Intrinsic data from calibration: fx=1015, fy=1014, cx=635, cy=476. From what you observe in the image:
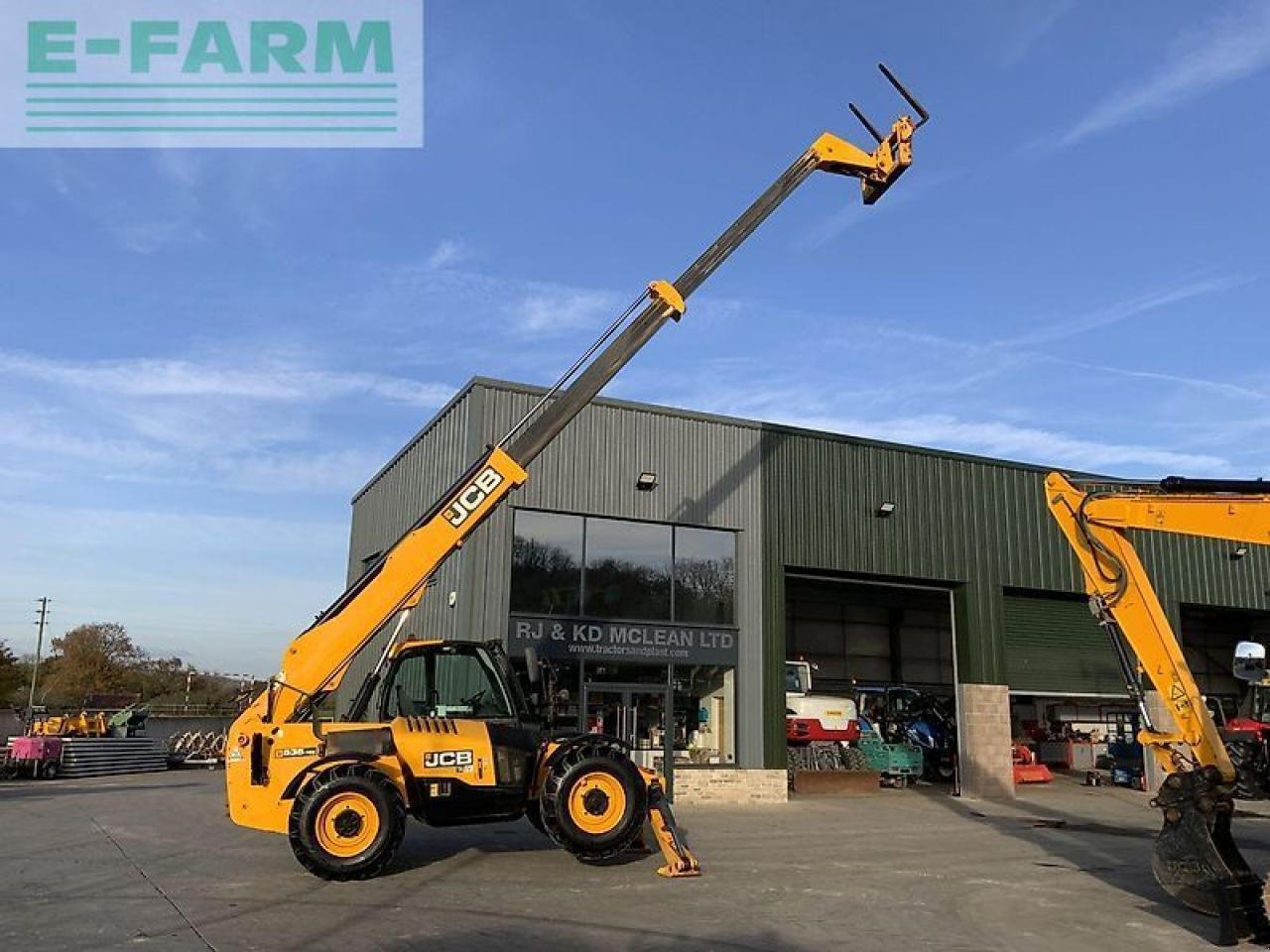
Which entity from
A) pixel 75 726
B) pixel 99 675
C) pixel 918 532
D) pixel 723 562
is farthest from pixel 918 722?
pixel 99 675

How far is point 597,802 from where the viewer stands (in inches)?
432

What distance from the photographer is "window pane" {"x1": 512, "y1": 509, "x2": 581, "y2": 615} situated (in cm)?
1827

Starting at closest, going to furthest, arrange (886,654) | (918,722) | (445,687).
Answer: (445,687) < (918,722) < (886,654)

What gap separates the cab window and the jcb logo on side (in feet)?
2.35

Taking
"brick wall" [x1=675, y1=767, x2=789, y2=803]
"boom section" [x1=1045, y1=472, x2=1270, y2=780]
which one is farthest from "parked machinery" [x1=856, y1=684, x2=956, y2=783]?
"boom section" [x1=1045, y1=472, x2=1270, y2=780]

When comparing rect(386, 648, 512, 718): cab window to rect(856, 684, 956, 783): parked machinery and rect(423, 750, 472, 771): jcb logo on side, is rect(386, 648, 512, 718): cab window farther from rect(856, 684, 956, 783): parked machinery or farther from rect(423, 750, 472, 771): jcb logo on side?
rect(856, 684, 956, 783): parked machinery

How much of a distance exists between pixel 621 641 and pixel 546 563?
6.71 ft

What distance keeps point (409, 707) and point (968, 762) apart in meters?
14.3

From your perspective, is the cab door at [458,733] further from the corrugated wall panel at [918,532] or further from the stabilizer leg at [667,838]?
the corrugated wall panel at [918,532]

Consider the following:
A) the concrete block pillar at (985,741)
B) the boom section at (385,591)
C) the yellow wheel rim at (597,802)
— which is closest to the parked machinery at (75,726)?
the boom section at (385,591)

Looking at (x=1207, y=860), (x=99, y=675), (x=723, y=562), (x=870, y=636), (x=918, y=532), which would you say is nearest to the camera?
(x=1207, y=860)

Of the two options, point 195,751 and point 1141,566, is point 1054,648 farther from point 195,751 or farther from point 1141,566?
Answer: point 195,751

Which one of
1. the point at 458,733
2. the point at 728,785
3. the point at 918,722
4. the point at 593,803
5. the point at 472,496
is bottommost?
the point at 728,785

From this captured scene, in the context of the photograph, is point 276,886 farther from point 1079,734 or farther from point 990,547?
point 1079,734
